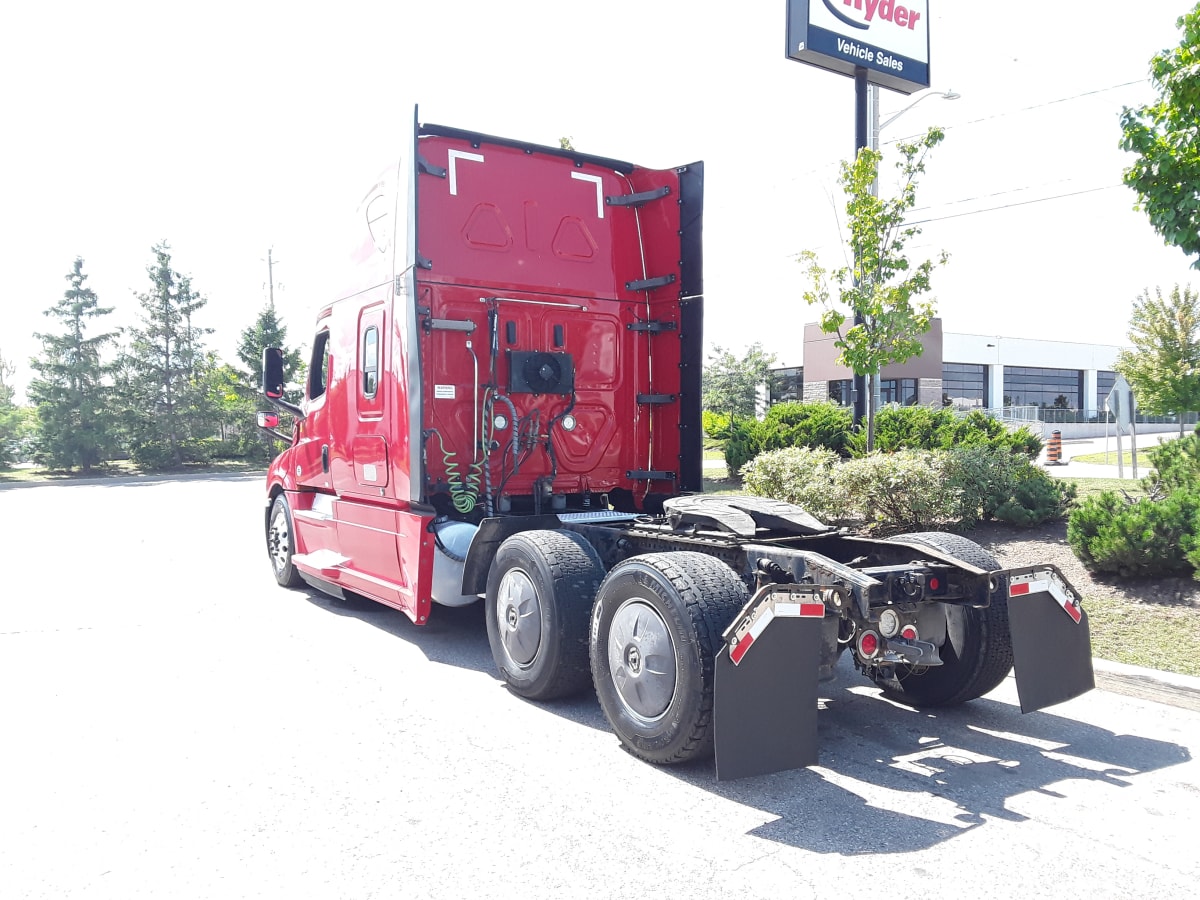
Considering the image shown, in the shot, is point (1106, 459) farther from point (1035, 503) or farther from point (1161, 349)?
point (1035, 503)

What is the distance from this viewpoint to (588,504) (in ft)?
24.7

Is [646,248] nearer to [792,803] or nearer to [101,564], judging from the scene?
[792,803]

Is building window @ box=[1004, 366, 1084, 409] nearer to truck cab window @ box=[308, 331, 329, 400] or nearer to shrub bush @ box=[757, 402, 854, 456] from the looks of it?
shrub bush @ box=[757, 402, 854, 456]

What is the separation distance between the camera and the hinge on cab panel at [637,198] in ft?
24.4

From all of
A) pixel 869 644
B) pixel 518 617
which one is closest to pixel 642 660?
pixel 869 644

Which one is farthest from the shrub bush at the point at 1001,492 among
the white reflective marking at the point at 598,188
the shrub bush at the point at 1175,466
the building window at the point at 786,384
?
the building window at the point at 786,384

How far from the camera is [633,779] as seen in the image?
4238 mm

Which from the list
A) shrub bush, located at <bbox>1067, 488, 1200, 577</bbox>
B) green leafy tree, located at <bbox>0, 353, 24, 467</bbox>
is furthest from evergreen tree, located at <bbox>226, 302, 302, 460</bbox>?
shrub bush, located at <bbox>1067, 488, 1200, 577</bbox>

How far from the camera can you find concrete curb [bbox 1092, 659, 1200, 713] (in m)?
5.33

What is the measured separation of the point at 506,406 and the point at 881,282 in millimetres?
6754

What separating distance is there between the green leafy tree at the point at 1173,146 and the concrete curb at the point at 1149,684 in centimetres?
359

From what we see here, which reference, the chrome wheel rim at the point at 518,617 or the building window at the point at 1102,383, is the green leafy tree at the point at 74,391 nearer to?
Result: the chrome wheel rim at the point at 518,617

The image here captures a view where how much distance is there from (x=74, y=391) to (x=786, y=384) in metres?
30.2

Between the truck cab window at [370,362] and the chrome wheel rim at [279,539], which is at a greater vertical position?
the truck cab window at [370,362]
